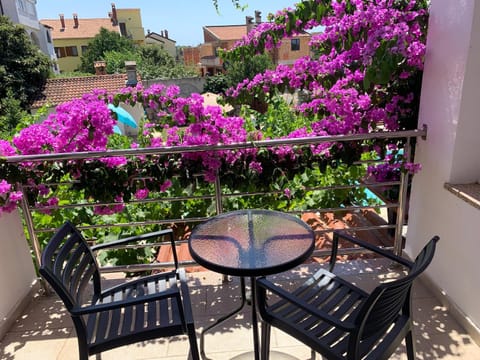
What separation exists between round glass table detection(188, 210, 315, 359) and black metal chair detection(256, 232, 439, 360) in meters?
0.09

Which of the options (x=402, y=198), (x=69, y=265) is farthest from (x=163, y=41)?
(x=69, y=265)

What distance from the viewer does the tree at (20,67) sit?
18619 millimetres

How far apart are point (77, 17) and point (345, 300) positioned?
5488 centimetres

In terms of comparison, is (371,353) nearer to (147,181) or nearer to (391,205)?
(391,205)

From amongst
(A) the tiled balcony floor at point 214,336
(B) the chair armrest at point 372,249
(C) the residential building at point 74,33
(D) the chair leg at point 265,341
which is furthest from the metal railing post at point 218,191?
(C) the residential building at point 74,33

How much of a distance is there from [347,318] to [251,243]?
51 cm

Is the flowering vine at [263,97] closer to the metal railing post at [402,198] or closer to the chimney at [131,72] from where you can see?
the metal railing post at [402,198]

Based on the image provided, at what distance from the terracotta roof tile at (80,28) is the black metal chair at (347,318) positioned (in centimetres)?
5071

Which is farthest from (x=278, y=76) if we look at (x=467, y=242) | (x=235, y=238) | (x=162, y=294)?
(x=162, y=294)

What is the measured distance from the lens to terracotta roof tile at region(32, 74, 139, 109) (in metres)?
17.8

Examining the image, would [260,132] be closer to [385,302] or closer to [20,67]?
[385,302]

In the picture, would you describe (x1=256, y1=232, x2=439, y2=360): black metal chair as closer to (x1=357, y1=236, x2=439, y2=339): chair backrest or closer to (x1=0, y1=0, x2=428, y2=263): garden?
(x1=357, y1=236, x2=439, y2=339): chair backrest

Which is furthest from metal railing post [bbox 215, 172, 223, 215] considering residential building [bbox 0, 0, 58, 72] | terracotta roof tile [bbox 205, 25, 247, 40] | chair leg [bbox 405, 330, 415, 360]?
terracotta roof tile [bbox 205, 25, 247, 40]

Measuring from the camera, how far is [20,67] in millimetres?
19469
